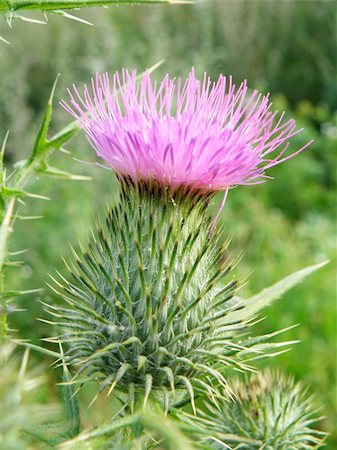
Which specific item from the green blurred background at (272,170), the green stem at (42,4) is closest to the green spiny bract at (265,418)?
the green blurred background at (272,170)

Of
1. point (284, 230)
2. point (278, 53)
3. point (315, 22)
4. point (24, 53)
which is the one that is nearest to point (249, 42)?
point (278, 53)

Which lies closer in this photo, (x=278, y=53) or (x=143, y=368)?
(x=143, y=368)

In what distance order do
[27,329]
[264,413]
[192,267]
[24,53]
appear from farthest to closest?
[24,53]
[27,329]
[264,413]
[192,267]

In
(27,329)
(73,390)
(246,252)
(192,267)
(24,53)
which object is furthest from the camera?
(24,53)

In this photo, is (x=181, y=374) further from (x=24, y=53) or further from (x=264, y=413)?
(x=24, y=53)

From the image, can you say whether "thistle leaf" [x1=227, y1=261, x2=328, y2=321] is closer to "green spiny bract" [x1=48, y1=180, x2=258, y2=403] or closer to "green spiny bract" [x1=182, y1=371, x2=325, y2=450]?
"green spiny bract" [x1=48, y1=180, x2=258, y2=403]

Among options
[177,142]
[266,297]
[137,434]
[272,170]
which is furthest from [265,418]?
[272,170]

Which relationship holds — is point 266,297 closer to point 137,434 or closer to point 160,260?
point 160,260

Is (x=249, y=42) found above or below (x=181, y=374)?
above
